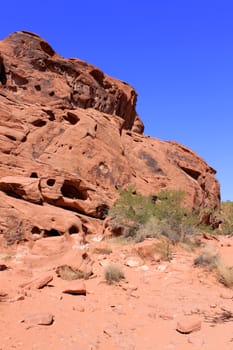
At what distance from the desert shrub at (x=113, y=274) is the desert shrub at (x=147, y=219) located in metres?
3.45

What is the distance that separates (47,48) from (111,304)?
687 inches

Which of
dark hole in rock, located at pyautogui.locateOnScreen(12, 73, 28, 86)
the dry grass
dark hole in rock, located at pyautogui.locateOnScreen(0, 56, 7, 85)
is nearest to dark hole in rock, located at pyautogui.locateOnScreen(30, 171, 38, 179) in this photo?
the dry grass

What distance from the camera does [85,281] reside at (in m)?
7.72

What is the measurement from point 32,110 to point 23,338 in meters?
12.4

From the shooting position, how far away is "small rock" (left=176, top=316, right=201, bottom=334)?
211 inches

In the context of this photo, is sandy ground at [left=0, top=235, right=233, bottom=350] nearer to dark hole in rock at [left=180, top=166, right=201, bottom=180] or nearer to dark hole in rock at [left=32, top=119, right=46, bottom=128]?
dark hole in rock at [left=32, top=119, right=46, bottom=128]

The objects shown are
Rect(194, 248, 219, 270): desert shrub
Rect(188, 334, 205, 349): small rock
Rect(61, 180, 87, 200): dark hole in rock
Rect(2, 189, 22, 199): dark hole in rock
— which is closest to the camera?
Rect(188, 334, 205, 349): small rock

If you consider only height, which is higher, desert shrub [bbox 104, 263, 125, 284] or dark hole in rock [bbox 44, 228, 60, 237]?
dark hole in rock [bbox 44, 228, 60, 237]

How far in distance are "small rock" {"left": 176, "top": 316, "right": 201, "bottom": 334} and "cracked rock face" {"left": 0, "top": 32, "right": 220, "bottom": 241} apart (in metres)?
5.77

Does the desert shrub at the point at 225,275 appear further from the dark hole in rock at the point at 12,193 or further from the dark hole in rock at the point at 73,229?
the dark hole in rock at the point at 12,193

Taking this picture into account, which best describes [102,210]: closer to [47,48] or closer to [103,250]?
[103,250]

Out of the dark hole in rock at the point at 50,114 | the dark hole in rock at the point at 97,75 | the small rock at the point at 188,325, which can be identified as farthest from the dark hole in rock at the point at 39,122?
the small rock at the point at 188,325

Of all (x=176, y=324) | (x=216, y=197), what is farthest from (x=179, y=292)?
(x=216, y=197)

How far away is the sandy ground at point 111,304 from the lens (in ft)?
16.2
